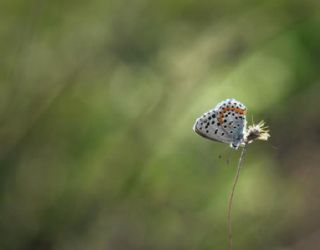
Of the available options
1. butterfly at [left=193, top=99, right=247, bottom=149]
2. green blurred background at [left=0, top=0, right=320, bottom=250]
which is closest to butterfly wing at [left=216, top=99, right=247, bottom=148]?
butterfly at [left=193, top=99, right=247, bottom=149]

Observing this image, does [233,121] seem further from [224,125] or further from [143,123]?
[143,123]

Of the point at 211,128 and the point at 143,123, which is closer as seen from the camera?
the point at 211,128

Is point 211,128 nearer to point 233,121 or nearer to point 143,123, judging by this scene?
point 233,121

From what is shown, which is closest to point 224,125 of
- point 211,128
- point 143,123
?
point 211,128

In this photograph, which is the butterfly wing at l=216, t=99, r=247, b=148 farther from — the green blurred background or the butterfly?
the green blurred background

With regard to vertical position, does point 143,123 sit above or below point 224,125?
above

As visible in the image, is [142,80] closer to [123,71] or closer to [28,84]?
[123,71]

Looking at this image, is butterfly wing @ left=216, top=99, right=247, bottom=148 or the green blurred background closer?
butterfly wing @ left=216, top=99, right=247, bottom=148
